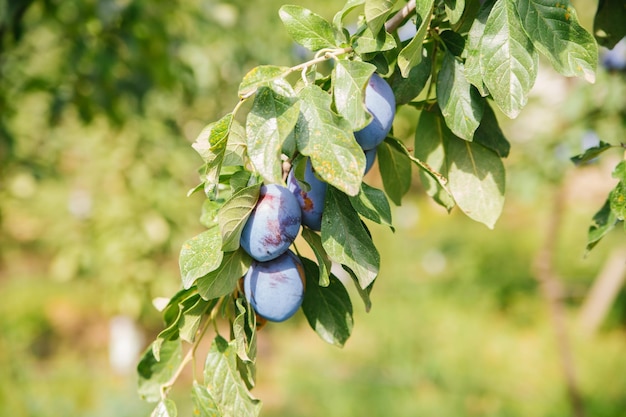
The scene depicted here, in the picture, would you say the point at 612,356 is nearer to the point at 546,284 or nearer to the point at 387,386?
the point at 387,386

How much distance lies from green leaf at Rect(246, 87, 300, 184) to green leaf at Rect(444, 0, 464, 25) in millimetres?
173

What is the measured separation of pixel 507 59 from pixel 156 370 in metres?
0.46

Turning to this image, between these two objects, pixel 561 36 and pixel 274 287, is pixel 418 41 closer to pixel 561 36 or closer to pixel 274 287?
pixel 561 36

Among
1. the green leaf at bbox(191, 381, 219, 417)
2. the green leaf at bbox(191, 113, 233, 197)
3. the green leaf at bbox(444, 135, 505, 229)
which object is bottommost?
the green leaf at bbox(191, 381, 219, 417)

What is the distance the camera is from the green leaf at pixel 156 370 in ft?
2.14

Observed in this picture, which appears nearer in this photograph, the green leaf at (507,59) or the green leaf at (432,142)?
the green leaf at (507,59)

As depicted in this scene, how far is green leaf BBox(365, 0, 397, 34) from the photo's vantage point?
1.63 feet

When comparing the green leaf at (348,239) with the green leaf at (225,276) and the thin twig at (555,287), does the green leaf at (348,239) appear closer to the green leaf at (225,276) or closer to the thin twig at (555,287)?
the green leaf at (225,276)

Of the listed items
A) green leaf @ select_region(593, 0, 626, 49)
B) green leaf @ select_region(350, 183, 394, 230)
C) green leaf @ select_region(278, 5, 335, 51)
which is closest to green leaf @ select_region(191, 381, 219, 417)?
green leaf @ select_region(350, 183, 394, 230)

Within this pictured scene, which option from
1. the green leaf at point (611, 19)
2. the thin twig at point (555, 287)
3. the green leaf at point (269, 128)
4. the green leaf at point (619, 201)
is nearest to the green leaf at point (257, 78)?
the green leaf at point (269, 128)

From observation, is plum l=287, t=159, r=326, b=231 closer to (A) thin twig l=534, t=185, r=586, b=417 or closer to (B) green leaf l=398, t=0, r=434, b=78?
(B) green leaf l=398, t=0, r=434, b=78

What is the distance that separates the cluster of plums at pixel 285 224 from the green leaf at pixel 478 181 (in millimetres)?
103

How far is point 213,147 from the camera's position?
18.8 inches

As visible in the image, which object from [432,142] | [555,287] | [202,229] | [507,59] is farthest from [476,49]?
[202,229]
